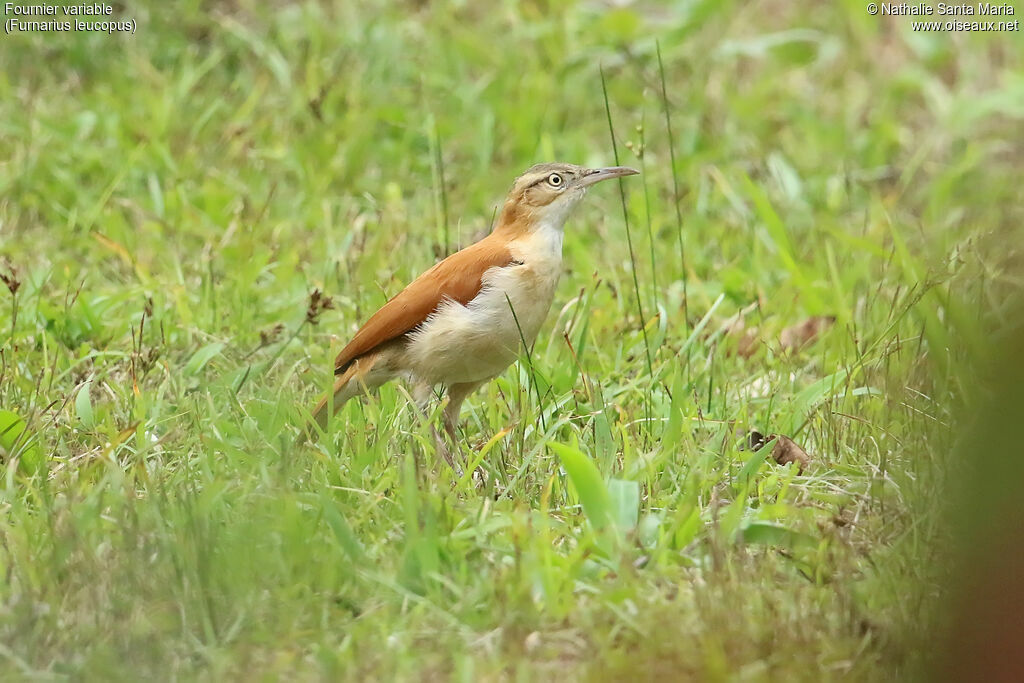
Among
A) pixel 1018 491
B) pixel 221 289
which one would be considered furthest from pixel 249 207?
pixel 1018 491

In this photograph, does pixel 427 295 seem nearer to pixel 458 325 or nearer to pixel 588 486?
pixel 458 325

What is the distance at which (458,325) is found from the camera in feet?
15.8

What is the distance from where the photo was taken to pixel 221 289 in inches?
238

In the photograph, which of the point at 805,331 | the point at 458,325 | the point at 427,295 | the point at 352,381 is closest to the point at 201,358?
the point at 352,381

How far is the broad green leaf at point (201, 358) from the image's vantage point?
5.32 metres

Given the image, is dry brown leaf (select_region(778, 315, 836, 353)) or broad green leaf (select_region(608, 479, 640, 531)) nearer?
broad green leaf (select_region(608, 479, 640, 531))

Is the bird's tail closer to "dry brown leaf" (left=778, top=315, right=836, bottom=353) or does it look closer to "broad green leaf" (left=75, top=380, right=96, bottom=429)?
"broad green leaf" (left=75, top=380, right=96, bottom=429)

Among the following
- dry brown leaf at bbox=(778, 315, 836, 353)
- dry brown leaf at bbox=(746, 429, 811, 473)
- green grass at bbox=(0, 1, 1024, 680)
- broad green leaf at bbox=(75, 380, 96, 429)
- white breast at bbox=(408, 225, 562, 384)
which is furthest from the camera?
dry brown leaf at bbox=(778, 315, 836, 353)

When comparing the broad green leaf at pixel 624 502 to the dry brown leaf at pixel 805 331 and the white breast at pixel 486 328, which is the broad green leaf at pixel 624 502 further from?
the dry brown leaf at pixel 805 331

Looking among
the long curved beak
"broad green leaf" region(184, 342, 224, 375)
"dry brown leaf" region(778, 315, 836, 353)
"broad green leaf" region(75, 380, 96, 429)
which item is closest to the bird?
the long curved beak

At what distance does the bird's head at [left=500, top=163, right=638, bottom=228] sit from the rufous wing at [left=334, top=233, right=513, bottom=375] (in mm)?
287

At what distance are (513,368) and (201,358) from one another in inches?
47.0

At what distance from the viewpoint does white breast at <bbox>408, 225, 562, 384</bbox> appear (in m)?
4.80

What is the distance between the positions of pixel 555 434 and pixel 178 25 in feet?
16.0
